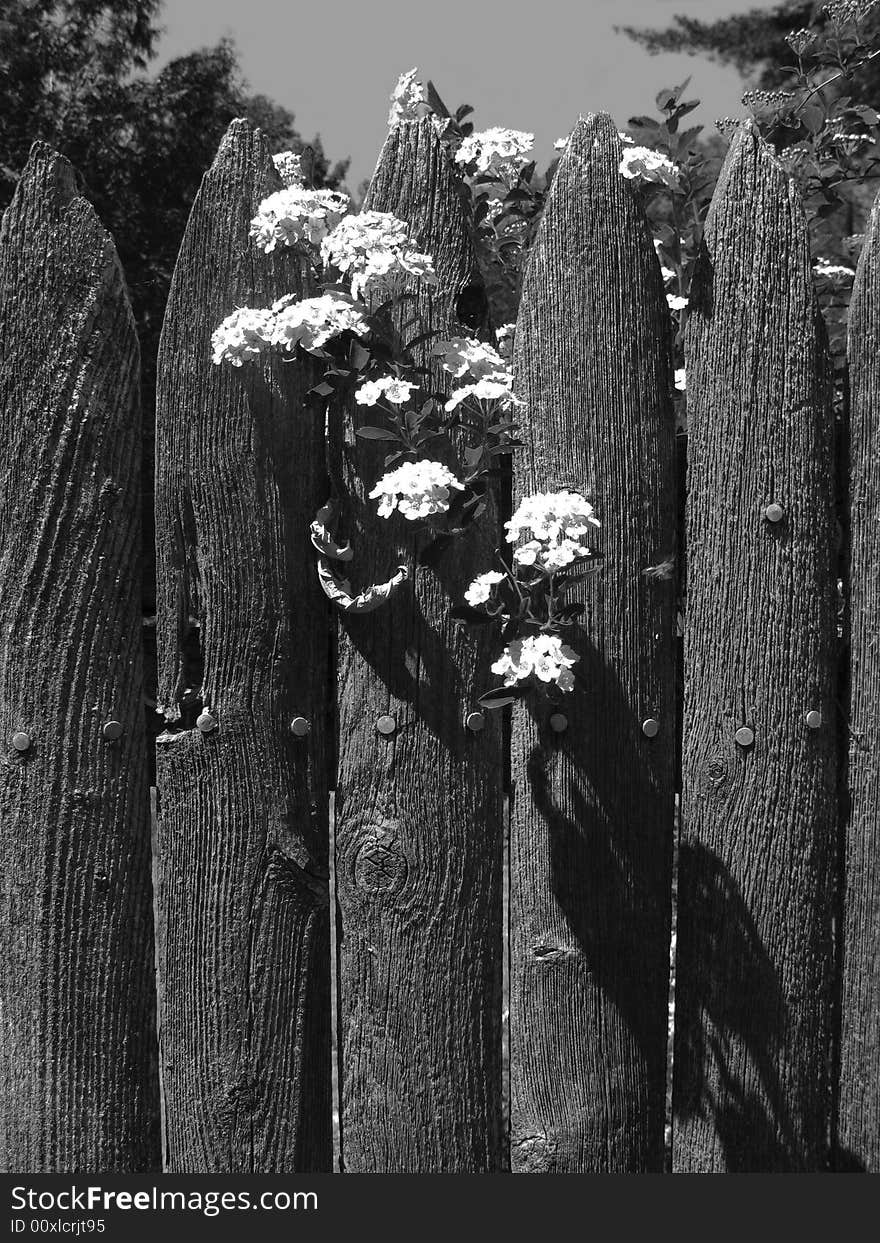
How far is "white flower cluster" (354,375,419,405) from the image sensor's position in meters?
1.73

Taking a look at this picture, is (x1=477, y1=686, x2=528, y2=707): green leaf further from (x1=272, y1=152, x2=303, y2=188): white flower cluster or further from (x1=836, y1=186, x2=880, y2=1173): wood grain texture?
(x1=272, y1=152, x2=303, y2=188): white flower cluster

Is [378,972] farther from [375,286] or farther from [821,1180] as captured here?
[375,286]

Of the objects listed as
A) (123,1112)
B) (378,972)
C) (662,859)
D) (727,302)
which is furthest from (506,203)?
(123,1112)

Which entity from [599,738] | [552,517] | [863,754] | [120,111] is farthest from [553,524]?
[120,111]

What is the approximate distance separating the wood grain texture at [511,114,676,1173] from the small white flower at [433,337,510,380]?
4.6 inches

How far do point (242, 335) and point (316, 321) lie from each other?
107 millimetres

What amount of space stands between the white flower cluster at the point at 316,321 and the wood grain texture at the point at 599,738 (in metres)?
0.27

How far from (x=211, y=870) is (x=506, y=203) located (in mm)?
1331

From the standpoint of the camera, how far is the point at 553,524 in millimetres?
1707

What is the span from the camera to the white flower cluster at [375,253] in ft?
5.65


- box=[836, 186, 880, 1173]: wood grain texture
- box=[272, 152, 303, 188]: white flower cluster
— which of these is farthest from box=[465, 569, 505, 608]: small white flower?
box=[272, 152, 303, 188]: white flower cluster

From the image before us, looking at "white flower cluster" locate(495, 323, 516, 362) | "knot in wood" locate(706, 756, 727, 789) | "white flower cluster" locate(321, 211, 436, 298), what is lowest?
"knot in wood" locate(706, 756, 727, 789)

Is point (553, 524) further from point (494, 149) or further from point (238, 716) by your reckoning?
point (494, 149)

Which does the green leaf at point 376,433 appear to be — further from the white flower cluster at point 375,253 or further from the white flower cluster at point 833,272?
the white flower cluster at point 833,272
